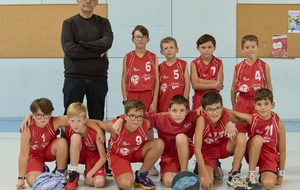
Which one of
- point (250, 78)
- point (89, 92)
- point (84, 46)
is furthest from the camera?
point (250, 78)

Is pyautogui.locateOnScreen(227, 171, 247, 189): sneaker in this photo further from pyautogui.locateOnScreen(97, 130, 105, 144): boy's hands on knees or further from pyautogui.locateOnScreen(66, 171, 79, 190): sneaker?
pyautogui.locateOnScreen(66, 171, 79, 190): sneaker

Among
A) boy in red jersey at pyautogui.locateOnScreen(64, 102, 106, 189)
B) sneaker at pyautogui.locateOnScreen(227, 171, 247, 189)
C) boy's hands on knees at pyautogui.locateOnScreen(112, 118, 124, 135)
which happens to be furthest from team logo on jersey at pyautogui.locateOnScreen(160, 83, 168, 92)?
sneaker at pyautogui.locateOnScreen(227, 171, 247, 189)

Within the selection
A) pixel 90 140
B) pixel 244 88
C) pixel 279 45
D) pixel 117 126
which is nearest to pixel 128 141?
pixel 117 126

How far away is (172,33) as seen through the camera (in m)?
7.12

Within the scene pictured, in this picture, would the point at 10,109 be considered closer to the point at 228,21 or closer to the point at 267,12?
the point at 228,21

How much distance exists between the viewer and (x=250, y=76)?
406 cm

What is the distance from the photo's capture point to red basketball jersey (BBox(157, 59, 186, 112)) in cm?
416

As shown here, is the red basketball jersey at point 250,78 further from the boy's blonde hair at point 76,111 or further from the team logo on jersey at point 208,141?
the boy's blonde hair at point 76,111

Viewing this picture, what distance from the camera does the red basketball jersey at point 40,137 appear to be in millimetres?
3389

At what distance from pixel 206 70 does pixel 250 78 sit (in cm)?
53

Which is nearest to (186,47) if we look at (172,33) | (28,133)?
(172,33)

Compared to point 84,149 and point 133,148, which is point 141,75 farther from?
point 84,149

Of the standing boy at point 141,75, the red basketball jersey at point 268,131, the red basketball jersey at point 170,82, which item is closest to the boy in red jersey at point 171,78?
the red basketball jersey at point 170,82

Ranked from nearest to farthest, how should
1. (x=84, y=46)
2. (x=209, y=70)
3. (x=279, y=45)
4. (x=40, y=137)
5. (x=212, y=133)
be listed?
(x=40, y=137)
(x=212, y=133)
(x=84, y=46)
(x=209, y=70)
(x=279, y=45)
